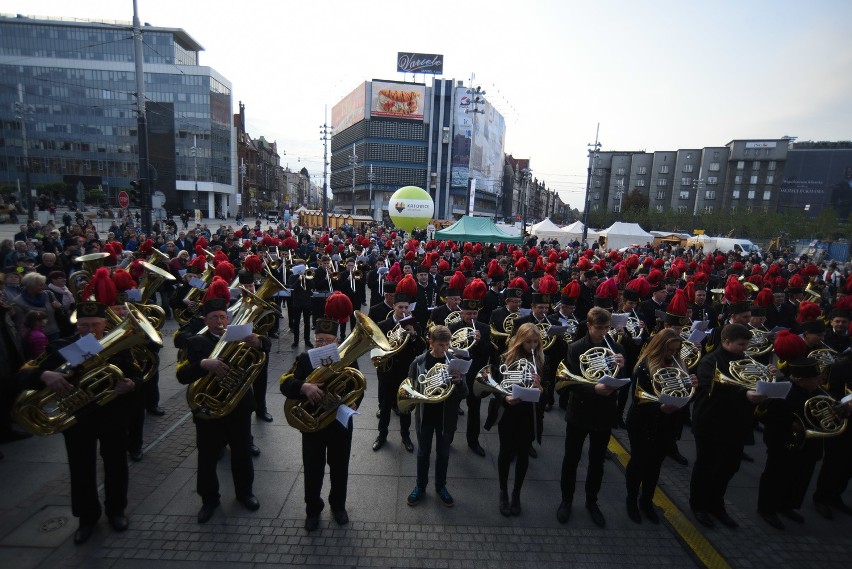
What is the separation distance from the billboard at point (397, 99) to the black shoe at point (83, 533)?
282 feet

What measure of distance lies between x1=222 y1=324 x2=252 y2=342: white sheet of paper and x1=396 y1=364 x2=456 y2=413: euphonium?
1.68 metres

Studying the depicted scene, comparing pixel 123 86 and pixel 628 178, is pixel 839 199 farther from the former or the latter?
pixel 123 86

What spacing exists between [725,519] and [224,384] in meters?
5.63

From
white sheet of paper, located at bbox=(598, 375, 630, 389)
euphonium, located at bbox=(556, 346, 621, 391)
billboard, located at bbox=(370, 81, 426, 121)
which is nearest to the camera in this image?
white sheet of paper, located at bbox=(598, 375, 630, 389)

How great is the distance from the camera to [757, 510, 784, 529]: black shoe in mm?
5105

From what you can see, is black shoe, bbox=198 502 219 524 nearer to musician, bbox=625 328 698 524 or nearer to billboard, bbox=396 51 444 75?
musician, bbox=625 328 698 524

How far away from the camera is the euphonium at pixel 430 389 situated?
4643 millimetres

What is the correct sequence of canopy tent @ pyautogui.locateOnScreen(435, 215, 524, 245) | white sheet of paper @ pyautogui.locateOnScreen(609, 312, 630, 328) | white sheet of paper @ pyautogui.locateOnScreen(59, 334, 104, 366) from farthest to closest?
canopy tent @ pyautogui.locateOnScreen(435, 215, 524, 245), white sheet of paper @ pyautogui.locateOnScreen(609, 312, 630, 328), white sheet of paper @ pyautogui.locateOnScreen(59, 334, 104, 366)

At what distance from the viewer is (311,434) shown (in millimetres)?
4660

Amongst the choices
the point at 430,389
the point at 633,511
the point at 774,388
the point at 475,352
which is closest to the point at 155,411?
the point at 430,389

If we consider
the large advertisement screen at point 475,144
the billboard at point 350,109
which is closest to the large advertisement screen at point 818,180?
the large advertisement screen at point 475,144

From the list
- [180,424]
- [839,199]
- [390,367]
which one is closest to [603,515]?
[390,367]

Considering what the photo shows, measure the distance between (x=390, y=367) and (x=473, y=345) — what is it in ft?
4.12

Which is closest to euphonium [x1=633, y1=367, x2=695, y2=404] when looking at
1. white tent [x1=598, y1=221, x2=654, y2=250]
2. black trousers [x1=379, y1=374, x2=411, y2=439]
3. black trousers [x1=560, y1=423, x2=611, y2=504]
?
black trousers [x1=560, y1=423, x2=611, y2=504]
